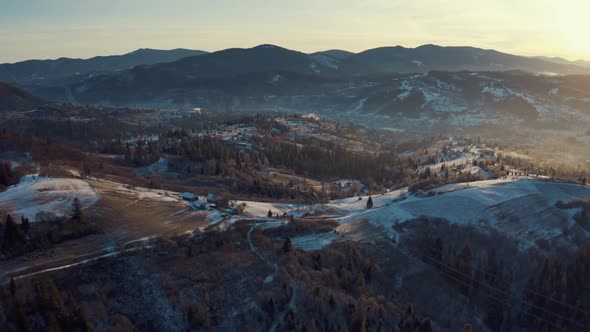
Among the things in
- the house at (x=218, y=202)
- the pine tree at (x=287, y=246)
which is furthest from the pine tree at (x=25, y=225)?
the pine tree at (x=287, y=246)

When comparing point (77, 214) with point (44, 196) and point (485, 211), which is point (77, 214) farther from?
point (485, 211)

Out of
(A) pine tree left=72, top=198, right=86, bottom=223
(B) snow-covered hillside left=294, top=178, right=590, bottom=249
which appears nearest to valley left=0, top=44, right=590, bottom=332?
(A) pine tree left=72, top=198, right=86, bottom=223

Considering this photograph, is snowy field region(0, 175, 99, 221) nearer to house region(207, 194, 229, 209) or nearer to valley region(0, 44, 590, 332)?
valley region(0, 44, 590, 332)

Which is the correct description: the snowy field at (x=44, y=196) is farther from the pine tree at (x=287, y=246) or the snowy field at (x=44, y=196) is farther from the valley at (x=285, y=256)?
the pine tree at (x=287, y=246)

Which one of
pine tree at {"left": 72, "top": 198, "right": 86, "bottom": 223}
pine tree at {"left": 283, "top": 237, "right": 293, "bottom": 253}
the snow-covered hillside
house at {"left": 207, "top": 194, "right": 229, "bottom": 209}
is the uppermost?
pine tree at {"left": 72, "top": 198, "right": 86, "bottom": 223}

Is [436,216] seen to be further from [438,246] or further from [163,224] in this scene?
[163,224]

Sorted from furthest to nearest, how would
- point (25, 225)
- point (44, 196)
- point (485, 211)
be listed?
point (485, 211), point (44, 196), point (25, 225)

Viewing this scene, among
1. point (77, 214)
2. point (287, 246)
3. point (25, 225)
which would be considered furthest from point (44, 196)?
point (287, 246)

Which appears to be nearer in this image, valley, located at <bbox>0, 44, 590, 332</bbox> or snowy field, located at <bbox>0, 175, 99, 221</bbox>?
valley, located at <bbox>0, 44, 590, 332</bbox>

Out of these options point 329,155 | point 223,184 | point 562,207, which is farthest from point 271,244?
point 329,155
